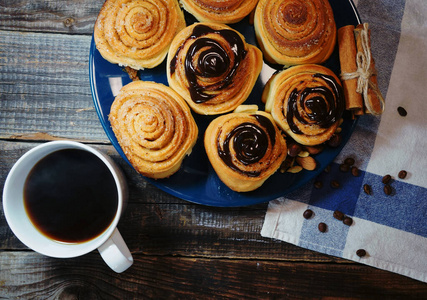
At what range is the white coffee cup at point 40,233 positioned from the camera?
1.35m

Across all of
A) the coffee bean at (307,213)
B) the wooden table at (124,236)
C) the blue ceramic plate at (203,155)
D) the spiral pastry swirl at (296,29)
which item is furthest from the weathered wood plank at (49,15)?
the coffee bean at (307,213)

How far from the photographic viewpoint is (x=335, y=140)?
1576 mm

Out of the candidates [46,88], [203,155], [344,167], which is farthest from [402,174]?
[46,88]

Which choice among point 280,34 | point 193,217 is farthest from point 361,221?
point 280,34

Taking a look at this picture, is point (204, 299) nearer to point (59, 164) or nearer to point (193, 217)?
point (193, 217)

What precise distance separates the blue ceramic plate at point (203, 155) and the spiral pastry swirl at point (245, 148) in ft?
0.29

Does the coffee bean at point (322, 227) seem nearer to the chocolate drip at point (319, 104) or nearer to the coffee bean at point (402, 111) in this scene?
the chocolate drip at point (319, 104)

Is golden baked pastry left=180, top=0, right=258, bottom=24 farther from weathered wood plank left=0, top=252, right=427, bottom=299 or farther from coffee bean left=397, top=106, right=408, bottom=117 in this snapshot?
weathered wood plank left=0, top=252, right=427, bottom=299

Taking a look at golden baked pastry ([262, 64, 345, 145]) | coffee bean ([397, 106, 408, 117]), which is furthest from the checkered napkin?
golden baked pastry ([262, 64, 345, 145])

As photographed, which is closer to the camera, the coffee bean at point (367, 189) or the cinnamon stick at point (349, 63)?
the cinnamon stick at point (349, 63)

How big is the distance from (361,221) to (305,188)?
0.34 m

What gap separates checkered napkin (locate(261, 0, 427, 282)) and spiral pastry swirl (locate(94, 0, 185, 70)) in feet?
3.15

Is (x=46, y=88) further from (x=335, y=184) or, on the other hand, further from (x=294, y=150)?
(x=335, y=184)

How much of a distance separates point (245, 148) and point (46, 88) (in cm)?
107
